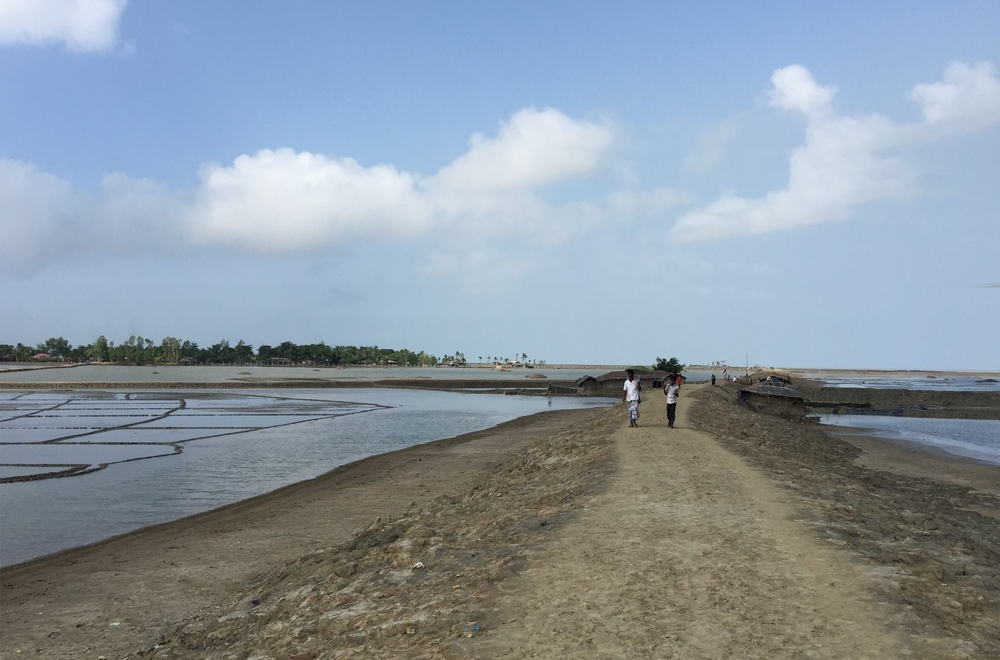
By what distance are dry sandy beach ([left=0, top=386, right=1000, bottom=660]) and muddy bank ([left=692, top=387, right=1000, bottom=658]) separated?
4cm

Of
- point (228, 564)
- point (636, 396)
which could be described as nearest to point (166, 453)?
point (228, 564)

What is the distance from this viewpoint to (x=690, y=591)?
24.1ft

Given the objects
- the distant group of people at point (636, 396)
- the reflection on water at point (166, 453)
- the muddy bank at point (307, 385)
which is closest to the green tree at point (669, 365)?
the muddy bank at point (307, 385)

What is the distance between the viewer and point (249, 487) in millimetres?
21578

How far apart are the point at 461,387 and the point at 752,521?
104 metres

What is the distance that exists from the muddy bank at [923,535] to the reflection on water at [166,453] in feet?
47.4

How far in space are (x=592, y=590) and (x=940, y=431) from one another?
43.3 m

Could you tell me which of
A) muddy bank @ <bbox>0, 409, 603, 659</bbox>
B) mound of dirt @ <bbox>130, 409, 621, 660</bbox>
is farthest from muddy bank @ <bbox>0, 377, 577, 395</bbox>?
mound of dirt @ <bbox>130, 409, 621, 660</bbox>

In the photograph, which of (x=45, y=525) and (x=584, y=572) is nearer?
(x=584, y=572)

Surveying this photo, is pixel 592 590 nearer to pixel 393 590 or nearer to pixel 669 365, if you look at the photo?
pixel 393 590

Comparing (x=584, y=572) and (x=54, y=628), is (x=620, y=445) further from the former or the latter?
(x=54, y=628)

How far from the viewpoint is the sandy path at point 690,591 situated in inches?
243

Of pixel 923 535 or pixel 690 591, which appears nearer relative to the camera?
pixel 690 591

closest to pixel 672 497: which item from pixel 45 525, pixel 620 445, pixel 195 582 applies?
pixel 620 445
